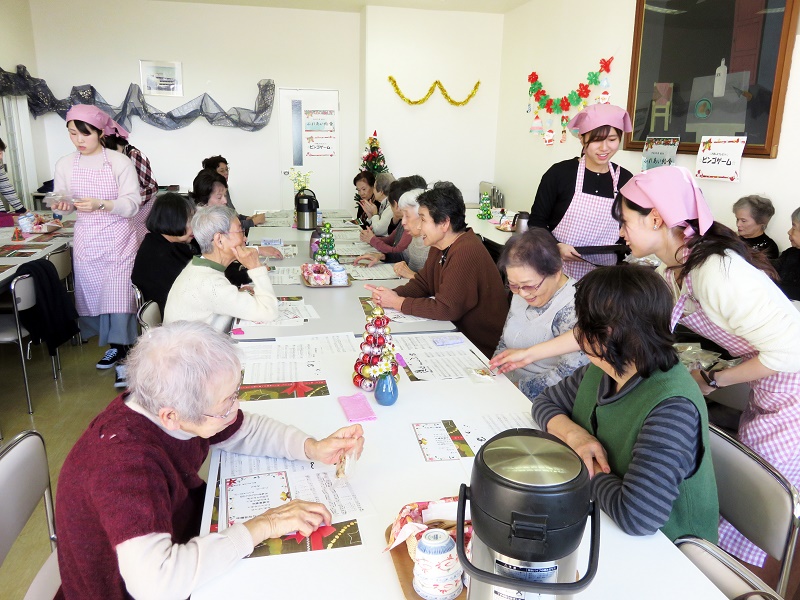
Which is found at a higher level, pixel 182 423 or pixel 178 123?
pixel 178 123

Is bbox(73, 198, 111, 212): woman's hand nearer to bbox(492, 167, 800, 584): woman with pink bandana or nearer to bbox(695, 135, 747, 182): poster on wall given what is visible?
bbox(492, 167, 800, 584): woman with pink bandana

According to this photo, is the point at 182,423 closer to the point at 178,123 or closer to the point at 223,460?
the point at 223,460

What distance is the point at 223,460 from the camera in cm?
145

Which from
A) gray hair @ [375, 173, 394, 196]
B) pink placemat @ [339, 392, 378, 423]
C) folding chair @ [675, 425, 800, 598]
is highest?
gray hair @ [375, 173, 394, 196]

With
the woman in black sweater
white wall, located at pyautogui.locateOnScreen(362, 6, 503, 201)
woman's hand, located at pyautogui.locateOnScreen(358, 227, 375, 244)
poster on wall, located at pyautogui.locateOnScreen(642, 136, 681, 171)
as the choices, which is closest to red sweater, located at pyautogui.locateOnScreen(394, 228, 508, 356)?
the woman in black sweater

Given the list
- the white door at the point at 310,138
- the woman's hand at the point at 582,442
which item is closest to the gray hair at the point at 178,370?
the woman's hand at the point at 582,442

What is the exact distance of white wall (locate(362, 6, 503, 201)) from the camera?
7147 millimetres

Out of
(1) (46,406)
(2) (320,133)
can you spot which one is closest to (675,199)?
(1) (46,406)

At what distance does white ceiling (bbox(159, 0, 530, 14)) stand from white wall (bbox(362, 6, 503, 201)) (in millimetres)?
96

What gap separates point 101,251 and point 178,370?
306 cm

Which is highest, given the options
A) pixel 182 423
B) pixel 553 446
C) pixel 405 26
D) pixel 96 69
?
pixel 405 26

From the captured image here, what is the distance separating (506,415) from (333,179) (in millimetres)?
6738

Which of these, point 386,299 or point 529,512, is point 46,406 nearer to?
point 386,299

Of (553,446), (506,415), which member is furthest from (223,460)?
(553,446)
